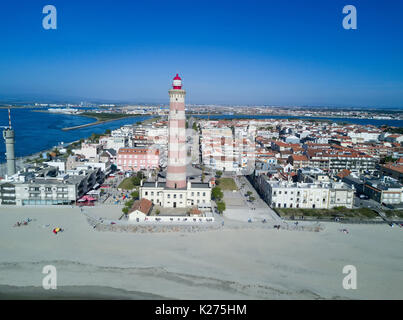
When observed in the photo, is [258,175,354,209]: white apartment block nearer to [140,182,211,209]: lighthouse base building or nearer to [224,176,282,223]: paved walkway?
[224,176,282,223]: paved walkway

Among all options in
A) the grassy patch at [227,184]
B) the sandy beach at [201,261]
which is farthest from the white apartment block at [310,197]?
the grassy patch at [227,184]

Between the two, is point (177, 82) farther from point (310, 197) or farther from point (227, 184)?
point (310, 197)

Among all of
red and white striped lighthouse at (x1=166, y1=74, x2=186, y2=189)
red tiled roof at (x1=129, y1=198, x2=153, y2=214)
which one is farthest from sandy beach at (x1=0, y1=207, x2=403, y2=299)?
red and white striped lighthouse at (x1=166, y1=74, x2=186, y2=189)

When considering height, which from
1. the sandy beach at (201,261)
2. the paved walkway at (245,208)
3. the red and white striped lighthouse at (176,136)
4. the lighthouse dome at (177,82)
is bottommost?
the sandy beach at (201,261)

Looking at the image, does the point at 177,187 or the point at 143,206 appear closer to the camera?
the point at 143,206

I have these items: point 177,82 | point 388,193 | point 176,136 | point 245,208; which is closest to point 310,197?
point 245,208

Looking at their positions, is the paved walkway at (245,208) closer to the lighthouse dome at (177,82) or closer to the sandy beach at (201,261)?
the sandy beach at (201,261)
